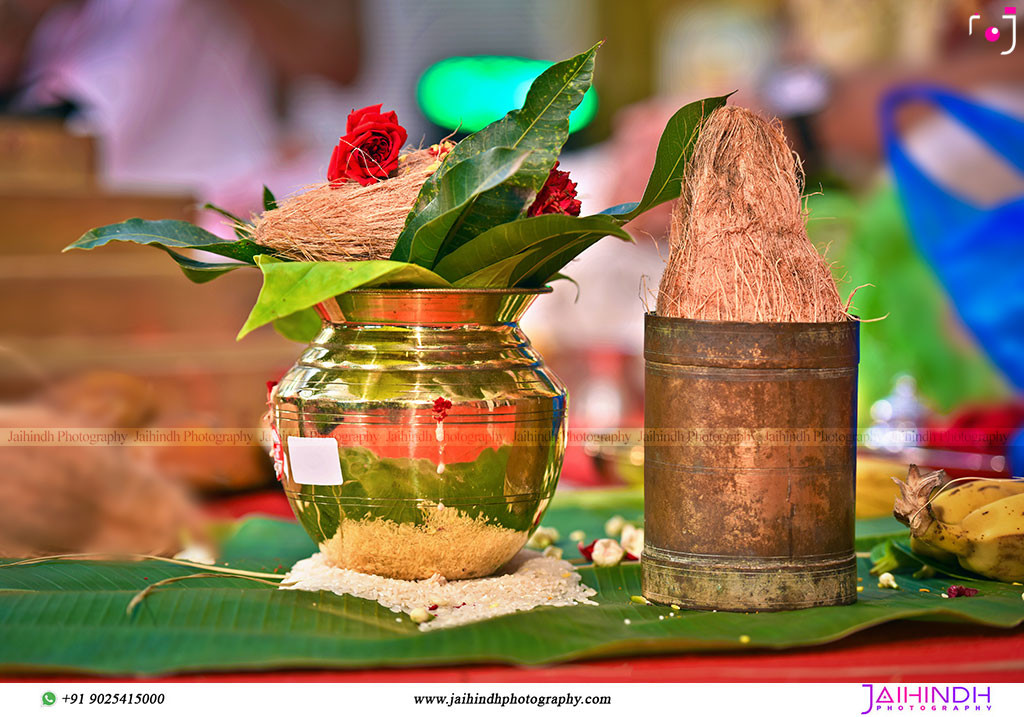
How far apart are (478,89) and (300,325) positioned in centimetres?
216

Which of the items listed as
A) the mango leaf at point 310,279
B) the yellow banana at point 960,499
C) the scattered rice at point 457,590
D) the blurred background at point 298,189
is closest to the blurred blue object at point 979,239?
the blurred background at point 298,189

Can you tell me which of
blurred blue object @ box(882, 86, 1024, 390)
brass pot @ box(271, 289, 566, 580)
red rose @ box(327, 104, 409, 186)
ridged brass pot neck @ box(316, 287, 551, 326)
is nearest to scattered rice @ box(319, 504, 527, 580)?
brass pot @ box(271, 289, 566, 580)

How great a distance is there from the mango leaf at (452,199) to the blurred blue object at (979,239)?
4.07ft

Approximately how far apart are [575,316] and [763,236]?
6.16ft

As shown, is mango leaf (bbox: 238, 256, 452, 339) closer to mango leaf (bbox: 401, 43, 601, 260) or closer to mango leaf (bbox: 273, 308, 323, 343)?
mango leaf (bbox: 401, 43, 601, 260)

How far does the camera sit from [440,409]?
0.78 metres

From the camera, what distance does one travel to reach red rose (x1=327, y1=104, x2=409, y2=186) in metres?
0.82

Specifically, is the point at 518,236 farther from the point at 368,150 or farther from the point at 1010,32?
the point at 1010,32

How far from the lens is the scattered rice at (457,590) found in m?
0.76

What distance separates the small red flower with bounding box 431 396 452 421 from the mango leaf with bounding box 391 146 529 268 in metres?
0.11

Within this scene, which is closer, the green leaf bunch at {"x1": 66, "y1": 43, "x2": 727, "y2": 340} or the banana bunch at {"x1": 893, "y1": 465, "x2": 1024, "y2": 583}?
the green leaf bunch at {"x1": 66, "y1": 43, "x2": 727, "y2": 340}
